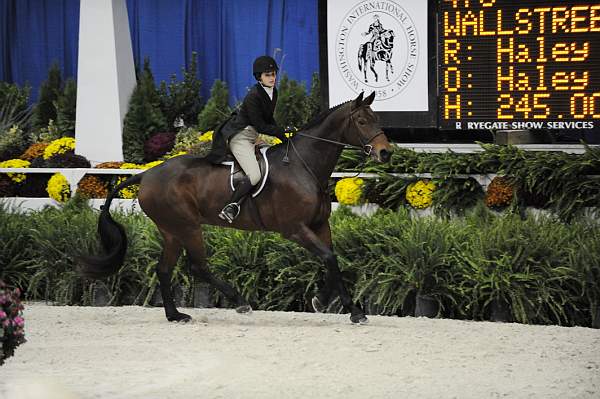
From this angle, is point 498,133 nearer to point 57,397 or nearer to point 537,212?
point 537,212

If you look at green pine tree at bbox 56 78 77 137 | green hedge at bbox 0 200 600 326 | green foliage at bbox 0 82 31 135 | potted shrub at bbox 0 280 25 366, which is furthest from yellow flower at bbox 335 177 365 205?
green foliage at bbox 0 82 31 135

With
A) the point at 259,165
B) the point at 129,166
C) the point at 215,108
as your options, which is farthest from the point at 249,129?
the point at 215,108

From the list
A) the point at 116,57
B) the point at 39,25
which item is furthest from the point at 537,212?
the point at 39,25

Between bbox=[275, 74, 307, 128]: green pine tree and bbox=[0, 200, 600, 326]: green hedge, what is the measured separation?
271 centimetres

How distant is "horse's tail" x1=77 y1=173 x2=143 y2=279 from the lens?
30.2 feet

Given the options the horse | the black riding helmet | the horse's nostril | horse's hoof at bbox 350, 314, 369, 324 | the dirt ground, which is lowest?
the dirt ground

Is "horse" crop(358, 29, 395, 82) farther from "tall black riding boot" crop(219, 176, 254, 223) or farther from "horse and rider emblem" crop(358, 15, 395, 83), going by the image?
"tall black riding boot" crop(219, 176, 254, 223)

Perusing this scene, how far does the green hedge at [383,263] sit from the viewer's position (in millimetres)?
8852

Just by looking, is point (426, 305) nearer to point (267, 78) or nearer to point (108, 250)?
point (267, 78)

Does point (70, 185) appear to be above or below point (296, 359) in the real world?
above

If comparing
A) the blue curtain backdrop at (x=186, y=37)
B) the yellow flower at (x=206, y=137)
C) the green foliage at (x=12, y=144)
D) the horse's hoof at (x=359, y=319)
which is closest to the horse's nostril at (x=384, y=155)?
the horse's hoof at (x=359, y=319)

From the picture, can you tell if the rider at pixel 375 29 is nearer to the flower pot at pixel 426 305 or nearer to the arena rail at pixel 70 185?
the arena rail at pixel 70 185

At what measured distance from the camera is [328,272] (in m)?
8.43

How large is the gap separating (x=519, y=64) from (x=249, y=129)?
9.98ft
